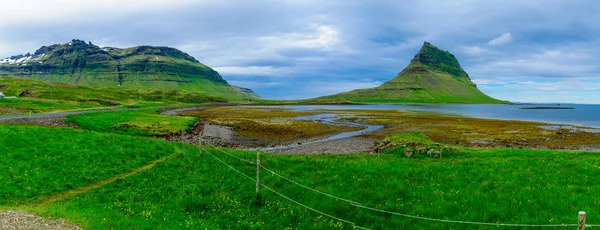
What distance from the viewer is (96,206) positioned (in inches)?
667

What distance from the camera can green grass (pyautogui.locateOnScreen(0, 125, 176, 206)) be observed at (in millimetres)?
19859

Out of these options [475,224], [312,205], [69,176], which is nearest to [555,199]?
[475,224]

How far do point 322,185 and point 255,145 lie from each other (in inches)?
1380

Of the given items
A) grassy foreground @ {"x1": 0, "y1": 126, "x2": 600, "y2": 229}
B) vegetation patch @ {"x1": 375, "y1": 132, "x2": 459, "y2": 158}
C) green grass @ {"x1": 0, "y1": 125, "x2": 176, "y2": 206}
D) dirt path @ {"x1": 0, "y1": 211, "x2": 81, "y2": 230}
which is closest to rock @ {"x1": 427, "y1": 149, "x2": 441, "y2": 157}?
vegetation patch @ {"x1": 375, "y1": 132, "x2": 459, "y2": 158}

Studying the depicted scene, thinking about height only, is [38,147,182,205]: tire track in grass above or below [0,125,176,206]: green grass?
below

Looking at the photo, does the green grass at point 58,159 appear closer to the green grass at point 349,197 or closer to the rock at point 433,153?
the green grass at point 349,197

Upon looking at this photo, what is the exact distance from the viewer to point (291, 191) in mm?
19422

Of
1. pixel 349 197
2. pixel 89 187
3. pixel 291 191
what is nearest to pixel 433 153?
pixel 349 197

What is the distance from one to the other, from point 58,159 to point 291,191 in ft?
63.6

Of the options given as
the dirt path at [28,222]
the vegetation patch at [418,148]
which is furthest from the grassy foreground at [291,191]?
the vegetation patch at [418,148]

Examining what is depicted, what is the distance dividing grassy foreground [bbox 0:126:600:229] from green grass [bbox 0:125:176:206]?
0.09 meters

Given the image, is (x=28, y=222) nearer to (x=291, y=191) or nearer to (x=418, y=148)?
(x=291, y=191)

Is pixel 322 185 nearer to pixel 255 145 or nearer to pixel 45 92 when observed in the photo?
pixel 255 145

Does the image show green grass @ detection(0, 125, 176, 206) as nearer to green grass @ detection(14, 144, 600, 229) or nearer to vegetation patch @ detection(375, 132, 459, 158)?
green grass @ detection(14, 144, 600, 229)
